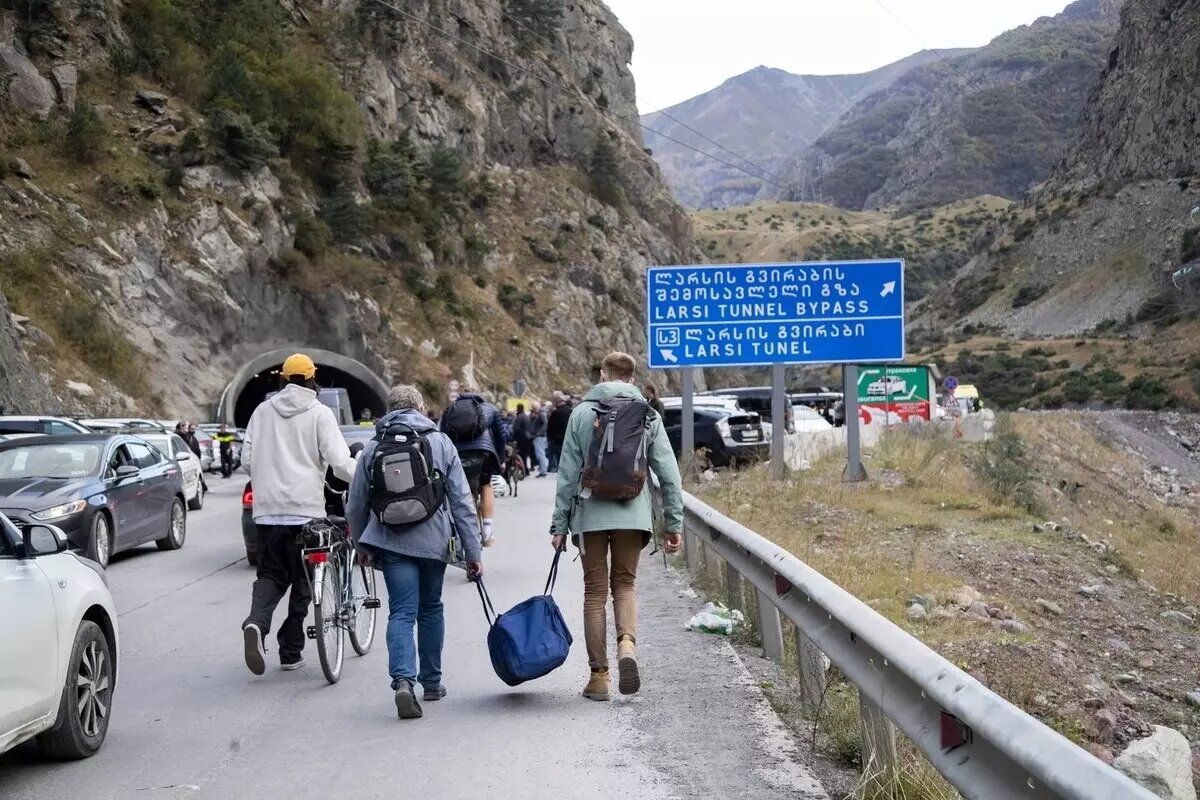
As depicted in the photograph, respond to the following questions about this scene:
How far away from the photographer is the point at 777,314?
77.4 ft

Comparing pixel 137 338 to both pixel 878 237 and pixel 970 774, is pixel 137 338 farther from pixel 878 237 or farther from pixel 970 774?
pixel 878 237

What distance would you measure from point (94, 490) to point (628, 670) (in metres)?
8.89

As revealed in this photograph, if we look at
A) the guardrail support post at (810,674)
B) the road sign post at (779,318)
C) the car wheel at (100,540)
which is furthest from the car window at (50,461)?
the road sign post at (779,318)

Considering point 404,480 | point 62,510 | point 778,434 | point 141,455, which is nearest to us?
point 404,480

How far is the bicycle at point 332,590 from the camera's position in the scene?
833 centimetres

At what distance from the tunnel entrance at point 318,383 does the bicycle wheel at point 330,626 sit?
3840cm

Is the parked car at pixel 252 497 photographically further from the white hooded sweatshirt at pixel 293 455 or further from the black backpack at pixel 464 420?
the black backpack at pixel 464 420

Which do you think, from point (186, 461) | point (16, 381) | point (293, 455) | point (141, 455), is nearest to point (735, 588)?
point (293, 455)

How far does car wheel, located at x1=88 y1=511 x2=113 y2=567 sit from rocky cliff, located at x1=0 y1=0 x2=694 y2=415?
824 inches

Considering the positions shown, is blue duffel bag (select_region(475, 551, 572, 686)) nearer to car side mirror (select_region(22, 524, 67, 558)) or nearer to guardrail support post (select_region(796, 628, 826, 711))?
guardrail support post (select_region(796, 628, 826, 711))

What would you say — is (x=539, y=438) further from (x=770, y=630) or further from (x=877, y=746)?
(x=877, y=746)

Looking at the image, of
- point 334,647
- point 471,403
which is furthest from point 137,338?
point 334,647

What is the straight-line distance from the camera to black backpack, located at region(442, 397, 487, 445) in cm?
1405

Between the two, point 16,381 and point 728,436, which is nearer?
point 728,436
